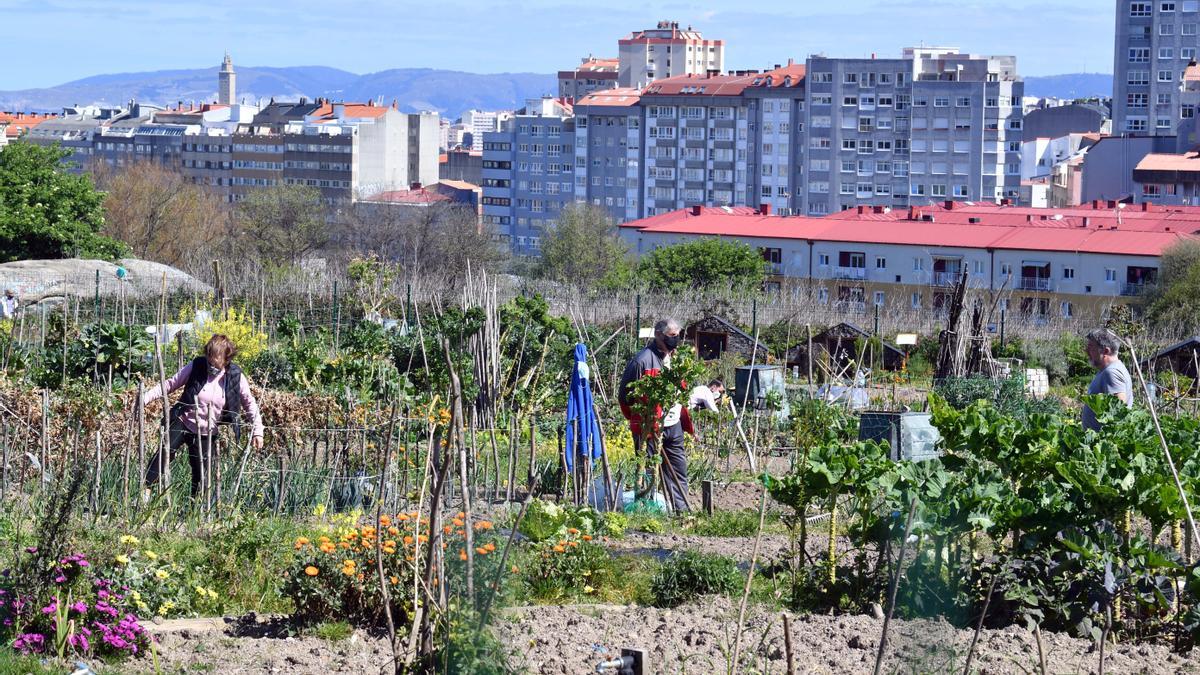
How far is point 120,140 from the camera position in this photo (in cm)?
13312

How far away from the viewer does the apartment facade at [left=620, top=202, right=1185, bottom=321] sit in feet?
161

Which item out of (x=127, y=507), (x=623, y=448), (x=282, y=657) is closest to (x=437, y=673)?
(x=282, y=657)

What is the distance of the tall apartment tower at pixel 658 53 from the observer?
145 m

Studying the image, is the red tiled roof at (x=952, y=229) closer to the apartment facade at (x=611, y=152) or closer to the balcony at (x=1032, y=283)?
the balcony at (x=1032, y=283)

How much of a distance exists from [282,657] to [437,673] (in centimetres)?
102

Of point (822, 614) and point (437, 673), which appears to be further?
point (822, 614)

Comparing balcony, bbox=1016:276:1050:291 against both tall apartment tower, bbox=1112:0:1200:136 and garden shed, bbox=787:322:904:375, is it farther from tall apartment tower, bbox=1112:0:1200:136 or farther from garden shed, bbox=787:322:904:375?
tall apartment tower, bbox=1112:0:1200:136

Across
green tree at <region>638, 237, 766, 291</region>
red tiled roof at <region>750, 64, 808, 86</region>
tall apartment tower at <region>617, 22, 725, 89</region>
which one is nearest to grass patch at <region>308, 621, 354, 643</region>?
green tree at <region>638, 237, 766, 291</region>

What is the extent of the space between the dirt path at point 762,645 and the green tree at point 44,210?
83.0 ft

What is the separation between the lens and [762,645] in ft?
17.6

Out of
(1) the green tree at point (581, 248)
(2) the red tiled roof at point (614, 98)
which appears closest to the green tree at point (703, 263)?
(1) the green tree at point (581, 248)

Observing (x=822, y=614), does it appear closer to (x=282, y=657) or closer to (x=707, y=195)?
(x=282, y=657)

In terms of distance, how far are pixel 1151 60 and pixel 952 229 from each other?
4947cm

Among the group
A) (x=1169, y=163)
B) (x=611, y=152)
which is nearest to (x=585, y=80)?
(x=611, y=152)
